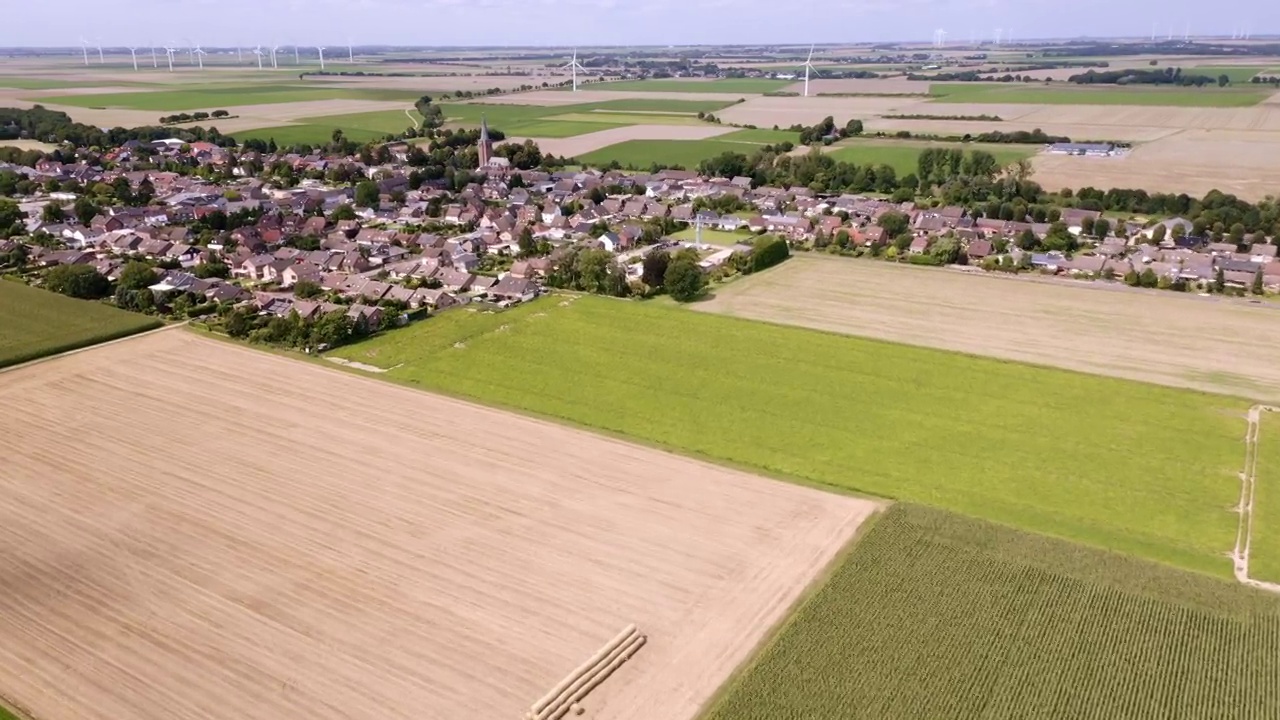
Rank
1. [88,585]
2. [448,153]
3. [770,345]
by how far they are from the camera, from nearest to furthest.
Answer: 1. [88,585]
2. [770,345]
3. [448,153]

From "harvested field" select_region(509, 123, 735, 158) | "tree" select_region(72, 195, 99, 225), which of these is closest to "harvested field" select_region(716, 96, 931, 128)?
"harvested field" select_region(509, 123, 735, 158)

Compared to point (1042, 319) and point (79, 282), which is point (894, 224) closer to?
point (1042, 319)

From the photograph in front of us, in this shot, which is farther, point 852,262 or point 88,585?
point 852,262

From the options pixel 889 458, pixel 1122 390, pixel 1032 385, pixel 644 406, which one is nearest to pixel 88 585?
pixel 644 406

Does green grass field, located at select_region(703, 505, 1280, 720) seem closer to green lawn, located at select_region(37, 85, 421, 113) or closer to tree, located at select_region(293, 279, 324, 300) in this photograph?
tree, located at select_region(293, 279, 324, 300)

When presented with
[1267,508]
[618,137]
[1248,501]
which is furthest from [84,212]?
[1267,508]

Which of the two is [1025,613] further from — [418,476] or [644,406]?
[418,476]

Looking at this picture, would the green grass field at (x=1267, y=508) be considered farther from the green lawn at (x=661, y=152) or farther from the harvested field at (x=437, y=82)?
the harvested field at (x=437, y=82)
